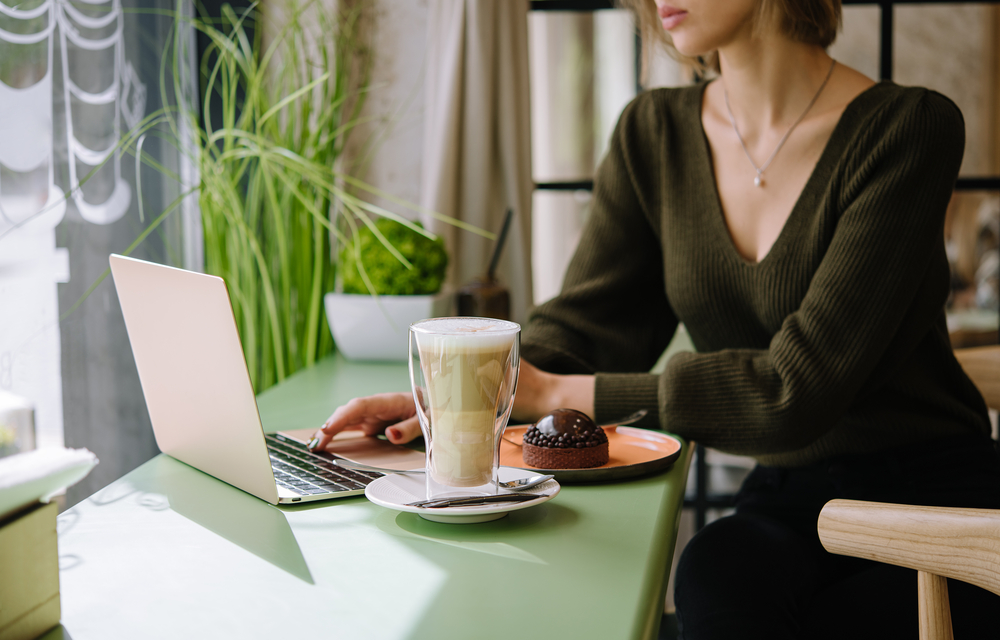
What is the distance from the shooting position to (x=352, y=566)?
632 millimetres

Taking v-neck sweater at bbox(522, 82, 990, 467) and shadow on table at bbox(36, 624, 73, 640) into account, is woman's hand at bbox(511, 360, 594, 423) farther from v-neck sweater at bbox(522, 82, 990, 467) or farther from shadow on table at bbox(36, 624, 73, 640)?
shadow on table at bbox(36, 624, 73, 640)

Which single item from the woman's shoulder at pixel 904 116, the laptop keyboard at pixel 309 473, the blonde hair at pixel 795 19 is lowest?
the laptop keyboard at pixel 309 473

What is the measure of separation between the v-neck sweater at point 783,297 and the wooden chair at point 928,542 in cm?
27

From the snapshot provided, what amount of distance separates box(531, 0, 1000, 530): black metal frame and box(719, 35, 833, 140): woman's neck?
0.89 m

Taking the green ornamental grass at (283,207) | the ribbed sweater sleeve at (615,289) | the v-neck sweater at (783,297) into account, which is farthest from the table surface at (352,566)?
the green ornamental grass at (283,207)

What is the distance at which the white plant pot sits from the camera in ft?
5.29

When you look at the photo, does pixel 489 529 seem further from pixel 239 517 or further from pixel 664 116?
pixel 664 116

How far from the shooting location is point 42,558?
0.51 meters

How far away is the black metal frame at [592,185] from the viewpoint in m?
2.19

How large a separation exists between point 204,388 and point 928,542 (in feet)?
2.12

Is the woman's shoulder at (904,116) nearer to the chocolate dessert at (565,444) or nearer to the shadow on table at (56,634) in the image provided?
the chocolate dessert at (565,444)

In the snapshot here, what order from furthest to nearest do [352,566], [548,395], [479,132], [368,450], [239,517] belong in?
[479,132] < [548,395] < [368,450] < [239,517] < [352,566]

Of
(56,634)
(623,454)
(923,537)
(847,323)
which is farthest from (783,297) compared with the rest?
(56,634)

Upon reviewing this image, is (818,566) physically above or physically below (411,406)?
below
